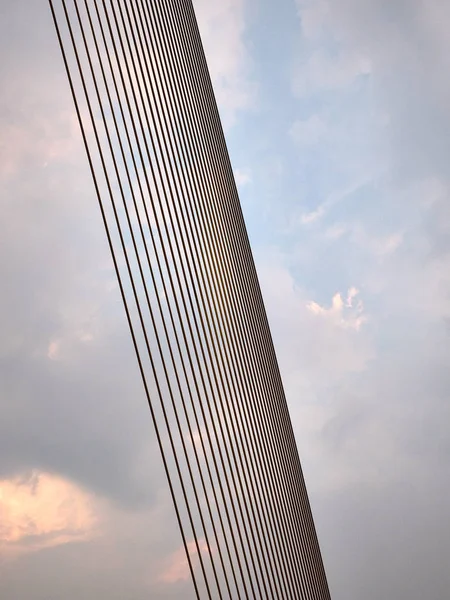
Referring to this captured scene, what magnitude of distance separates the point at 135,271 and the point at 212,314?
10033 mm

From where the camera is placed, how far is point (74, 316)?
14789mm

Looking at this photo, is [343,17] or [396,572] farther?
[343,17]

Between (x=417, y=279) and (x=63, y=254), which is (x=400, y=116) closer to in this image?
(x=417, y=279)

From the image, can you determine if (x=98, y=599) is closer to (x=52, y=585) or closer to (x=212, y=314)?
(x=52, y=585)

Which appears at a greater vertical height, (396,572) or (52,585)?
(52,585)

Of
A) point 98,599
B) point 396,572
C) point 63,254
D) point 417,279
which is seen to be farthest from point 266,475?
point 417,279

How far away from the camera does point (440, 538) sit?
1767 centimetres

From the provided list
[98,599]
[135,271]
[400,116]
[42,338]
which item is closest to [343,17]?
[400,116]

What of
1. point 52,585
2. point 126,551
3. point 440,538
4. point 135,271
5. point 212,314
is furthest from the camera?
→ point 135,271

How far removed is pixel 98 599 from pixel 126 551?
103 cm

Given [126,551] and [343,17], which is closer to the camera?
[126,551]

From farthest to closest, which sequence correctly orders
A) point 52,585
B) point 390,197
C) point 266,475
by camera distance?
point 390,197
point 52,585
point 266,475

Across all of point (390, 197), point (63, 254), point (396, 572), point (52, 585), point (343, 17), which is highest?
point (343, 17)

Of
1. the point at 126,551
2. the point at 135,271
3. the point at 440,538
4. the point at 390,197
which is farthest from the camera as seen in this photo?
the point at 390,197
